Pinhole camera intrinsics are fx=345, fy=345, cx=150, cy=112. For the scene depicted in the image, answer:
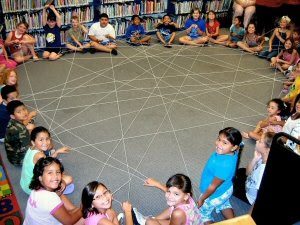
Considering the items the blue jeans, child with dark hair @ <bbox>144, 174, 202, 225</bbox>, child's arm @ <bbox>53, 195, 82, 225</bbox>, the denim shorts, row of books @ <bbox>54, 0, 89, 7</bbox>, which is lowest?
the denim shorts

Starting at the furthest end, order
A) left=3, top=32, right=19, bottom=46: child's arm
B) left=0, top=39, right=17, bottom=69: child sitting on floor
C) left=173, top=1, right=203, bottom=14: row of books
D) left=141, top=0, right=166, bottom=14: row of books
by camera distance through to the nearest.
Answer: left=173, top=1, right=203, bottom=14: row of books, left=141, top=0, right=166, bottom=14: row of books, left=3, top=32, right=19, bottom=46: child's arm, left=0, top=39, right=17, bottom=69: child sitting on floor

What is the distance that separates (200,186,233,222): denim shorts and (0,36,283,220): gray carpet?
0.86 feet

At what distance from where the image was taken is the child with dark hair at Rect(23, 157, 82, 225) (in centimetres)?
206

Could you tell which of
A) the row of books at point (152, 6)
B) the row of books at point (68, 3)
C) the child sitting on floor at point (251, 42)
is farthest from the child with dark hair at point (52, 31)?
the child sitting on floor at point (251, 42)

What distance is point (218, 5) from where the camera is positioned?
281 inches

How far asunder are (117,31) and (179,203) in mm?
4702

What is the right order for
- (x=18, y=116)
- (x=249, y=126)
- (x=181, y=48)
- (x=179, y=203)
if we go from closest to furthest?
(x=179, y=203) < (x=18, y=116) < (x=249, y=126) < (x=181, y=48)

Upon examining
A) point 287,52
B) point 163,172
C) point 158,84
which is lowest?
point 163,172

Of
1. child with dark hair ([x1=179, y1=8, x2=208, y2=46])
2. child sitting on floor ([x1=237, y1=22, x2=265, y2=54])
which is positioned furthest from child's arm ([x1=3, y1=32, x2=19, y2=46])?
child sitting on floor ([x1=237, y1=22, x2=265, y2=54])

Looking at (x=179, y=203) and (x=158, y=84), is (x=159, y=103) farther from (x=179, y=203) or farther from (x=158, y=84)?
(x=179, y=203)

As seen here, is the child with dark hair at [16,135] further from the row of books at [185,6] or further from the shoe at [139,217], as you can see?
the row of books at [185,6]

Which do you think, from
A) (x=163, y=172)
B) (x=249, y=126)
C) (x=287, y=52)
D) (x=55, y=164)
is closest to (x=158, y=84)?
(x=249, y=126)

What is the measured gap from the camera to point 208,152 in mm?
3395

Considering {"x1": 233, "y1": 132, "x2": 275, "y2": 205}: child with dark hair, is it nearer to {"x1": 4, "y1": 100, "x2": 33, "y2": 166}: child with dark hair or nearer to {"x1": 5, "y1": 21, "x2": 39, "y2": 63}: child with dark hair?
{"x1": 4, "y1": 100, "x2": 33, "y2": 166}: child with dark hair
